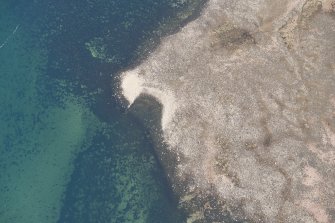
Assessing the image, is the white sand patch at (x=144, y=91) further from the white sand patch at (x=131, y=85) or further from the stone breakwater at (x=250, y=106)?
the stone breakwater at (x=250, y=106)

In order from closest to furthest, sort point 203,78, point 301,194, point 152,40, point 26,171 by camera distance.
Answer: point 301,194, point 26,171, point 203,78, point 152,40

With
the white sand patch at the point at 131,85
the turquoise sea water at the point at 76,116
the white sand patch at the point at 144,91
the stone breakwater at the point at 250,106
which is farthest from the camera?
the white sand patch at the point at 131,85

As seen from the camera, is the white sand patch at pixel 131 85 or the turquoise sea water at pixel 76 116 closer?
the turquoise sea water at pixel 76 116

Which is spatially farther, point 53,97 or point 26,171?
point 53,97

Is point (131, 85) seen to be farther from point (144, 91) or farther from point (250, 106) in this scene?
point (250, 106)

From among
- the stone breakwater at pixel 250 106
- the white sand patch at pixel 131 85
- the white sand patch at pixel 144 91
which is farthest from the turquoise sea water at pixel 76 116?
the stone breakwater at pixel 250 106

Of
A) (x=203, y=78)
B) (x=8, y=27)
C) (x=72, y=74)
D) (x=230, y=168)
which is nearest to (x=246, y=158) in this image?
(x=230, y=168)

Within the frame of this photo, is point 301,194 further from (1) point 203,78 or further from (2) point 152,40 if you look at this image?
(2) point 152,40
